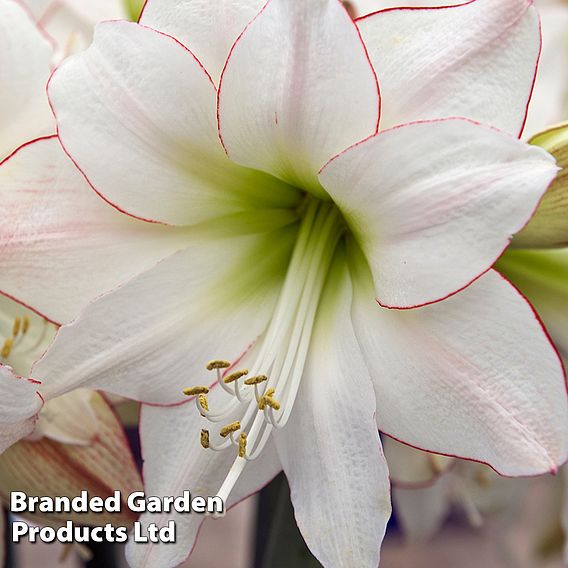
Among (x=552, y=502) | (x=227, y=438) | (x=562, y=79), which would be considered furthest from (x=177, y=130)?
(x=552, y=502)

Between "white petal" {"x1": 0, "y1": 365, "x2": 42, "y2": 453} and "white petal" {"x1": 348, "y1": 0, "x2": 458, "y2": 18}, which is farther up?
"white petal" {"x1": 348, "y1": 0, "x2": 458, "y2": 18}

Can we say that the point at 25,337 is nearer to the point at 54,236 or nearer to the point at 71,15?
the point at 54,236

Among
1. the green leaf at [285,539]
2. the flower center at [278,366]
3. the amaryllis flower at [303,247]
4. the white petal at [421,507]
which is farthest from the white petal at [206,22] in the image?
the white petal at [421,507]

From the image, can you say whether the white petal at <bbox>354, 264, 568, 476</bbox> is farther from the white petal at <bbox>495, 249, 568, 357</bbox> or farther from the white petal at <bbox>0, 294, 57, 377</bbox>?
the white petal at <bbox>0, 294, 57, 377</bbox>

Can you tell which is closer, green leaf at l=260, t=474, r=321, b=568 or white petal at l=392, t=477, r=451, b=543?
green leaf at l=260, t=474, r=321, b=568

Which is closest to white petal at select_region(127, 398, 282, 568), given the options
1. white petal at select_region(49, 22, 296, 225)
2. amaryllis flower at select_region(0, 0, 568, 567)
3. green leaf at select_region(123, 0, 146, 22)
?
amaryllis flower at select_region(0, 0, 568, 567)

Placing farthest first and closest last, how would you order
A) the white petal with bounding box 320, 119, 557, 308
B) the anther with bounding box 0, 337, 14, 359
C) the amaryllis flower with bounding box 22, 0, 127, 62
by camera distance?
the amaryllis flower with bounding box 22, 0, 127, 62 < the anther with bounding box 0, 337, 14, 359 < the white petal with bounding box 320, 119, 557, 308

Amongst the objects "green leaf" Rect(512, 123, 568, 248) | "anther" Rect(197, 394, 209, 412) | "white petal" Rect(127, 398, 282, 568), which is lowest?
"white petal" Rect(127, 398, 282, 568)

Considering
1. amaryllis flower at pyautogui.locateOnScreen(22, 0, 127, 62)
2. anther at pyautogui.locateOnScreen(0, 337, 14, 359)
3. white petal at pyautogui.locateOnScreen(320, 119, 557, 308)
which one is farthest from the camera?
amaryllis flower at pyautogui.locateOnScreen(22, 0, 127, 62)
